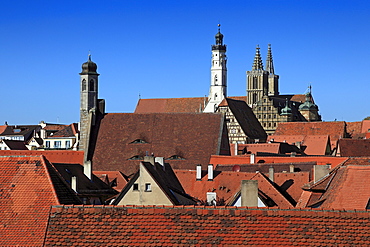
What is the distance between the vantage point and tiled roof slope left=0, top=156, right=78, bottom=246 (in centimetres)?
1942

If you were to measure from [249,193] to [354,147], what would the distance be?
47062mm

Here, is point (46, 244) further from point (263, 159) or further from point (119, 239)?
point (263, 159)

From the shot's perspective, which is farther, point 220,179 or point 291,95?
point 291,95

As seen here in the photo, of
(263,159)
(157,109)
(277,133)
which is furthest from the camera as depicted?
(157,109)

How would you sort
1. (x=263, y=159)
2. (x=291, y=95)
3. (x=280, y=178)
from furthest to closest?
1. (x=291, y=95)
2. (x=263, y=159)
3. (x=280, y=178)

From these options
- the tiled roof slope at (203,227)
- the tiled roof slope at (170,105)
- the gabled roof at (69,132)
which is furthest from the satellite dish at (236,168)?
the tiled roof slope at (170,105)

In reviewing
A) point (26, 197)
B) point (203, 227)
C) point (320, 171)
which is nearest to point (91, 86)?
point (320, 171)

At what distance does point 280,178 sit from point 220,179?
3.34 metres

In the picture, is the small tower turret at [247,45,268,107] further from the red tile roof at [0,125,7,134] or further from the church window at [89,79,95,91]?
the church window at [89,79,95,91]

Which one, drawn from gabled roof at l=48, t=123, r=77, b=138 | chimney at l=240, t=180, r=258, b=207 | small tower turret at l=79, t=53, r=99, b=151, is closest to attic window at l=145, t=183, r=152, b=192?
chimney at l=240, t=180, r=258, b=207

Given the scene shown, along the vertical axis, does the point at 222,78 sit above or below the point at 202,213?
above

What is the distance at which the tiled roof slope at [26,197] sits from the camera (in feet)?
63.7

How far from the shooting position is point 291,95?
159 meters

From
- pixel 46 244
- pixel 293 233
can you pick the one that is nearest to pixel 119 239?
pixel 46 244
